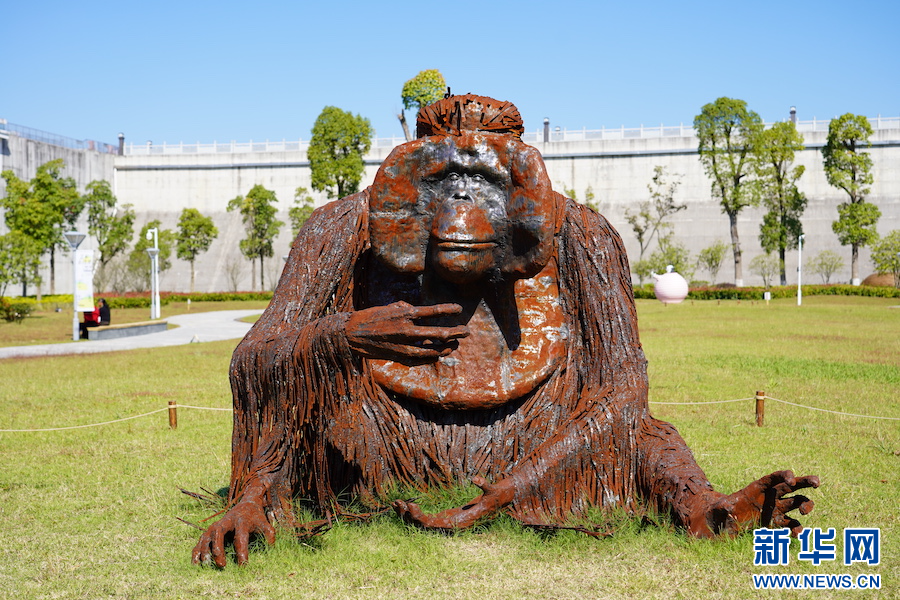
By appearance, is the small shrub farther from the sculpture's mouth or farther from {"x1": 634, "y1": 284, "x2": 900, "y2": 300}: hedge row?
the sculpture's mouth

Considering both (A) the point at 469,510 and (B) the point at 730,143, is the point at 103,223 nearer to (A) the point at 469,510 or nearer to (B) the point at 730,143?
(B) the point at 730,143

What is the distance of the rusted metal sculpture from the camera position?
375 centimetres

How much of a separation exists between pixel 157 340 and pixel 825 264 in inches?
1130

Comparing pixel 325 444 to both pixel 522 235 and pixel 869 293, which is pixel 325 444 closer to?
pixel 522 235

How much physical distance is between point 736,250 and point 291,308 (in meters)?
32.5

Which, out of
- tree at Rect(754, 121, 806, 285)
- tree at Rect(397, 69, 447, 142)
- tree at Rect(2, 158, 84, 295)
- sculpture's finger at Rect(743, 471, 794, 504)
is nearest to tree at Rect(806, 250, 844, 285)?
tree at Rect(754, 121, 806, 285)

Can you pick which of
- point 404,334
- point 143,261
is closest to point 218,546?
point 404,334

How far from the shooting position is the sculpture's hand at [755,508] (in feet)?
10.7

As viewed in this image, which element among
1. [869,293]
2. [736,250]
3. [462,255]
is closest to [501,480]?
[462,255]

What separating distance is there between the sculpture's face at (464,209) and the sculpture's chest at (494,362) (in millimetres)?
255

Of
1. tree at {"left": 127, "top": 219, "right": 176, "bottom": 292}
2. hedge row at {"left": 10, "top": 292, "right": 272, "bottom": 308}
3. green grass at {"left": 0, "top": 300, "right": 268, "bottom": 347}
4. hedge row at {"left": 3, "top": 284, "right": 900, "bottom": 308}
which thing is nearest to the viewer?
green grass at {"left": 0, "top": 300, "right": 268, "bottom": 347}

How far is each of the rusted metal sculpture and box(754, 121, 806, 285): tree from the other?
31.7 metres

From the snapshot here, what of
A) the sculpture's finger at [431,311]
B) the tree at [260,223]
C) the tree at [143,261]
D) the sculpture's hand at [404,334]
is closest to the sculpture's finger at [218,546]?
the sculpture's hand at [404,334]

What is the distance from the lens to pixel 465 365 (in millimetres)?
3973
